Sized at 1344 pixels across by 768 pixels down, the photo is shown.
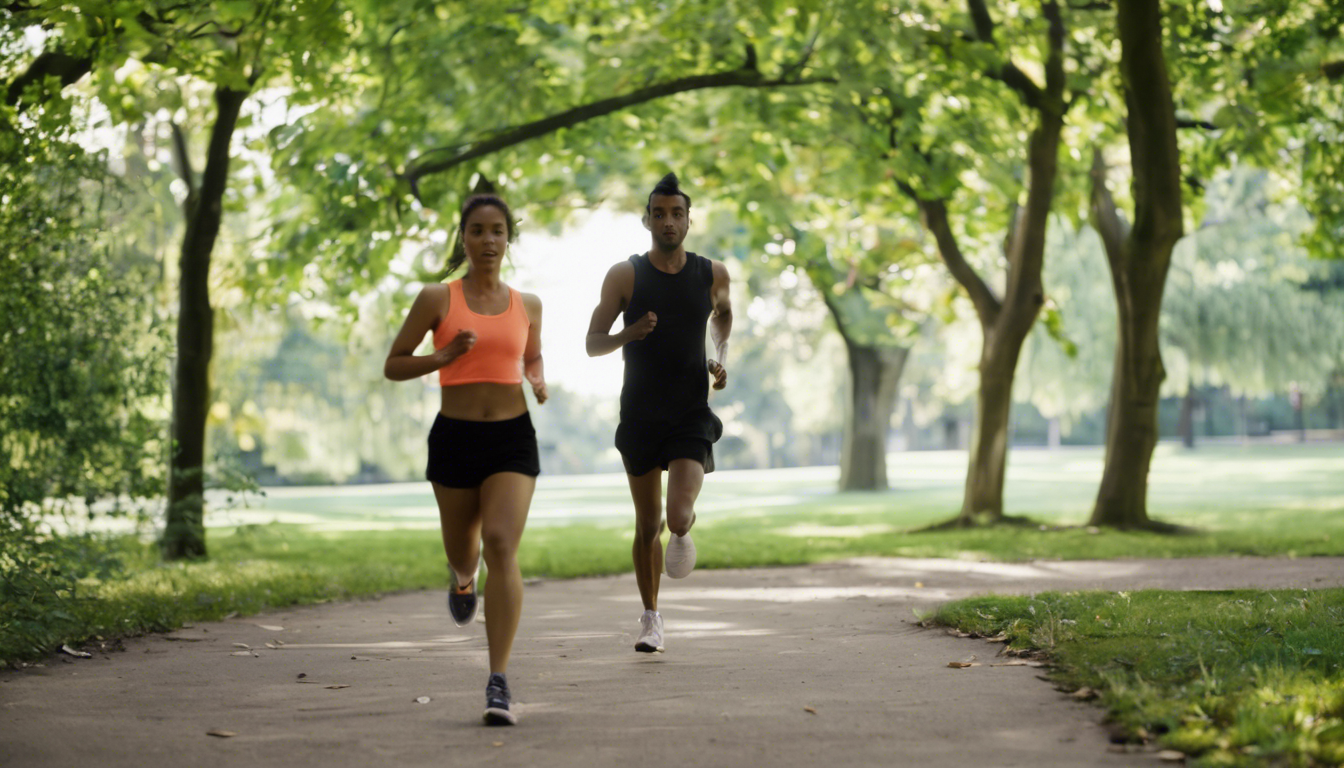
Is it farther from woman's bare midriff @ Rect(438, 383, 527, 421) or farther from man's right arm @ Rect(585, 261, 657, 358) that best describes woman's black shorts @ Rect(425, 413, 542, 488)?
man's right arm @ Rect(585, 261, 657, 358)

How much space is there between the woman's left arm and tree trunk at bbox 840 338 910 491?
77.5ft

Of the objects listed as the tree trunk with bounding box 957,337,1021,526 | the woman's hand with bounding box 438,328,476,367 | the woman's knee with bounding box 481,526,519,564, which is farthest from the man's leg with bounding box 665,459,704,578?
the tree trunk with bounding box 957,337,1021,526

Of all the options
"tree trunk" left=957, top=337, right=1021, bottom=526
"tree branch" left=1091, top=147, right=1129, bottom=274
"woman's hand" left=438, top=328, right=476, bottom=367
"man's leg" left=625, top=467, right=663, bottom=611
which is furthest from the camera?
"tree branch" left=1091, top=147, right=1129, bottom=274

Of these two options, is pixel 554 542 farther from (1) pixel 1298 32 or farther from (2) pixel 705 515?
(1) pixel 1298 32

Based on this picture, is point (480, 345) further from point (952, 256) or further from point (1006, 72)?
point (952, 256)

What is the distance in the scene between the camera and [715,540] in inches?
667

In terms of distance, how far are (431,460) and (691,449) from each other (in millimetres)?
1505

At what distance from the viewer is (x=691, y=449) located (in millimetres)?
6602

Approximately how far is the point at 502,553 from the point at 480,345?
0.87 m

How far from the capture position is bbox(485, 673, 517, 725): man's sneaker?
498cm

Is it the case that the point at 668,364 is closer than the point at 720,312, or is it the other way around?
the point at 668,364

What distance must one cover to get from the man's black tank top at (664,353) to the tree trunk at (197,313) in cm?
874

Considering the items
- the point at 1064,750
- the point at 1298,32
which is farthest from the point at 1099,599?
the point at 1298,32

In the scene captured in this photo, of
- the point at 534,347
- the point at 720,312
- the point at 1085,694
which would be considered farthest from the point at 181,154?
the point at 1085,694
